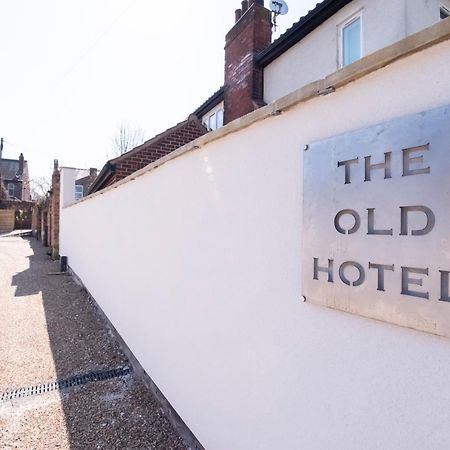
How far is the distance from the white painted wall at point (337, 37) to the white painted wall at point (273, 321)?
16.1 feet

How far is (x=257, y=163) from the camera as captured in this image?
197 cm

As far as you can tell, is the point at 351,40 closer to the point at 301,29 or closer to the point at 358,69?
the point at 301,29

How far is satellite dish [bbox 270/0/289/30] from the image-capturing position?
29.9 ft

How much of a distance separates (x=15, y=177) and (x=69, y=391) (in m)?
52.5

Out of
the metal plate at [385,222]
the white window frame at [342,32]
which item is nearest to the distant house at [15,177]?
the white window frame at [342,32]

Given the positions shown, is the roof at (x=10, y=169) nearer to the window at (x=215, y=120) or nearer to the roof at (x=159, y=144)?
the roof at (x=159, y=144)

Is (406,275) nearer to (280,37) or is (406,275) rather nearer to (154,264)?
(154,264)

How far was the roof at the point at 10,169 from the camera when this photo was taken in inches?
1859

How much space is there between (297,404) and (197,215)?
1.51m

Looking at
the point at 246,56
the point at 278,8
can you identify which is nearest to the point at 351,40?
the point at 246,56

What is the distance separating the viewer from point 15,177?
155 feet

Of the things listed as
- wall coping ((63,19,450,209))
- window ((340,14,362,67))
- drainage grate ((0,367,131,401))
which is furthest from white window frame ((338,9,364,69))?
drainage grate ((0,367,131,401))

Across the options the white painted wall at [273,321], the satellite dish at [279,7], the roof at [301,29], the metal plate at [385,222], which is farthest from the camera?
the satellite dish at [279,7]

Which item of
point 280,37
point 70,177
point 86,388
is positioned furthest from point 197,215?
point 70,177
